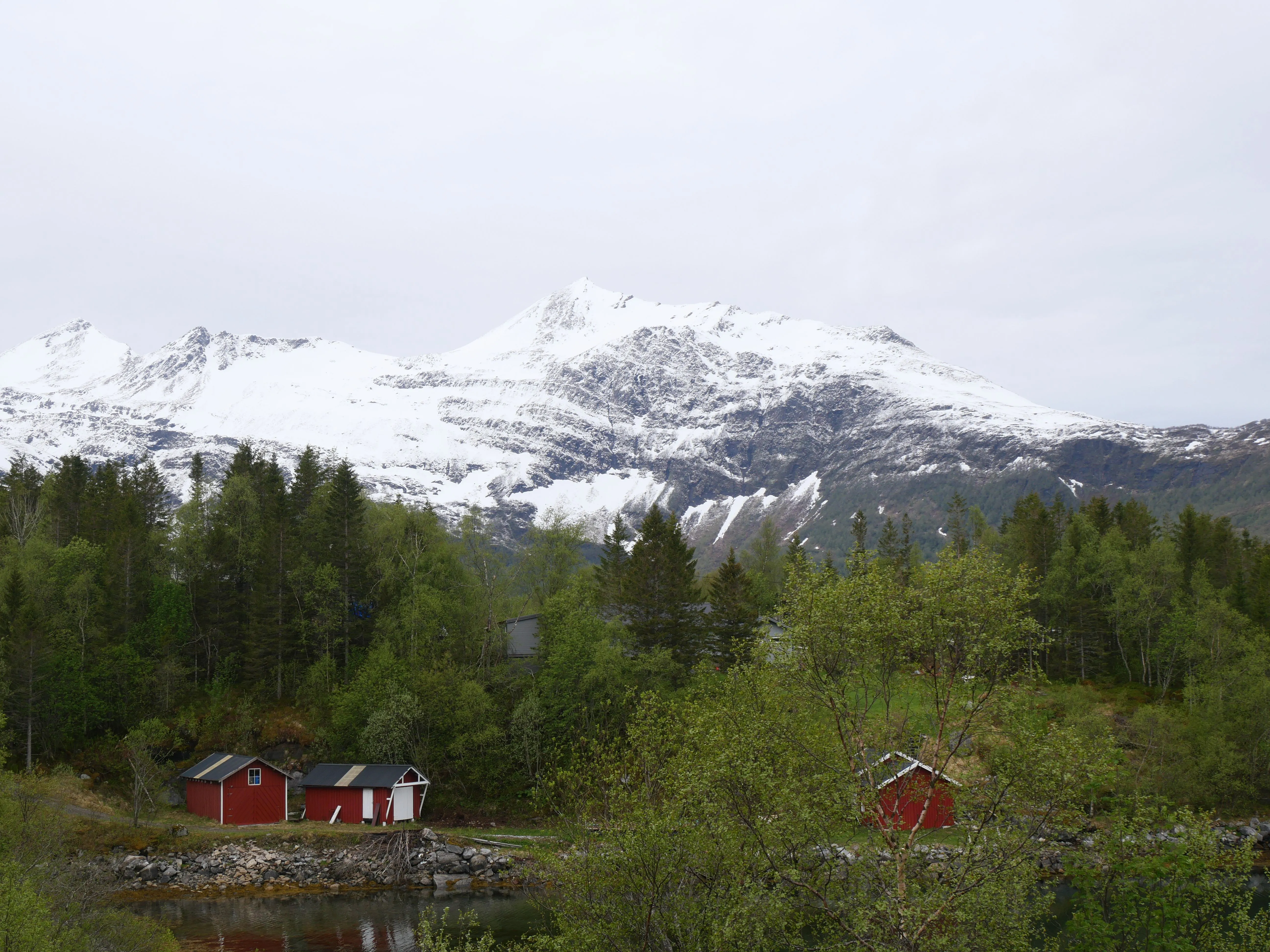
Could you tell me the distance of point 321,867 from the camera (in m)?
52.8

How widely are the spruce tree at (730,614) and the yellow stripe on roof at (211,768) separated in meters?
38.3

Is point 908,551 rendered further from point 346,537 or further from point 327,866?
point 327,866

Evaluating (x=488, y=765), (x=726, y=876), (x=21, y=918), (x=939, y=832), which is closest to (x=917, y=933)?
(x=726, y=876)

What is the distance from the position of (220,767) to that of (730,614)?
41.0 m

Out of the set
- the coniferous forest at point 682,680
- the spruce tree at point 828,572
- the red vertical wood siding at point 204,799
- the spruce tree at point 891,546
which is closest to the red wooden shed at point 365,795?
the coniferous forest at point 682,680

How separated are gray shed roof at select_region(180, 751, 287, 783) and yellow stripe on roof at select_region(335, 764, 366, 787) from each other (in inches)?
181

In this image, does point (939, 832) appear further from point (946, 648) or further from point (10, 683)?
point (10, 683)

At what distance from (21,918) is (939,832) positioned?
2052 inches

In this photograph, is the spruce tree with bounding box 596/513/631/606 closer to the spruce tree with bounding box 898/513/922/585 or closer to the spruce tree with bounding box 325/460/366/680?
the spruce tree with bounding box 325/460/366/680

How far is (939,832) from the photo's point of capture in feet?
181

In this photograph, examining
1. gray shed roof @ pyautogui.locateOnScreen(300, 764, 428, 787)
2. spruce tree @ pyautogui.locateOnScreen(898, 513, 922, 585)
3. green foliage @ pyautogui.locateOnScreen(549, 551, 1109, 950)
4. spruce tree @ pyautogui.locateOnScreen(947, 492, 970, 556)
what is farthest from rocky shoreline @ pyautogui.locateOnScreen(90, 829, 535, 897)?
spruce tree @ pyautogui.locateOnScreen(947, 492, 970, 556)

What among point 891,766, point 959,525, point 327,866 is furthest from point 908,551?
point 891,766

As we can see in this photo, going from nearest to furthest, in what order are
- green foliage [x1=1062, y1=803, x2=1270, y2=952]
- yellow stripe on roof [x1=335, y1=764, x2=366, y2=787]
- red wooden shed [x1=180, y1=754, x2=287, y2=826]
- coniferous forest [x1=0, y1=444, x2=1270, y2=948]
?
coniferous forest [x1=0, y1=444, x2=1270, y2=948]
green foliage [x1=1062, y1=803, x2=1270, y2=952]
red wooden shed [x1=180, y1=754, x2=287, y2=826]
yellow stripe on roof [x1=335, y1=764, x2=366, y2=787]

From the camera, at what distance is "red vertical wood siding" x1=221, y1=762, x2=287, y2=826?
191 ft
